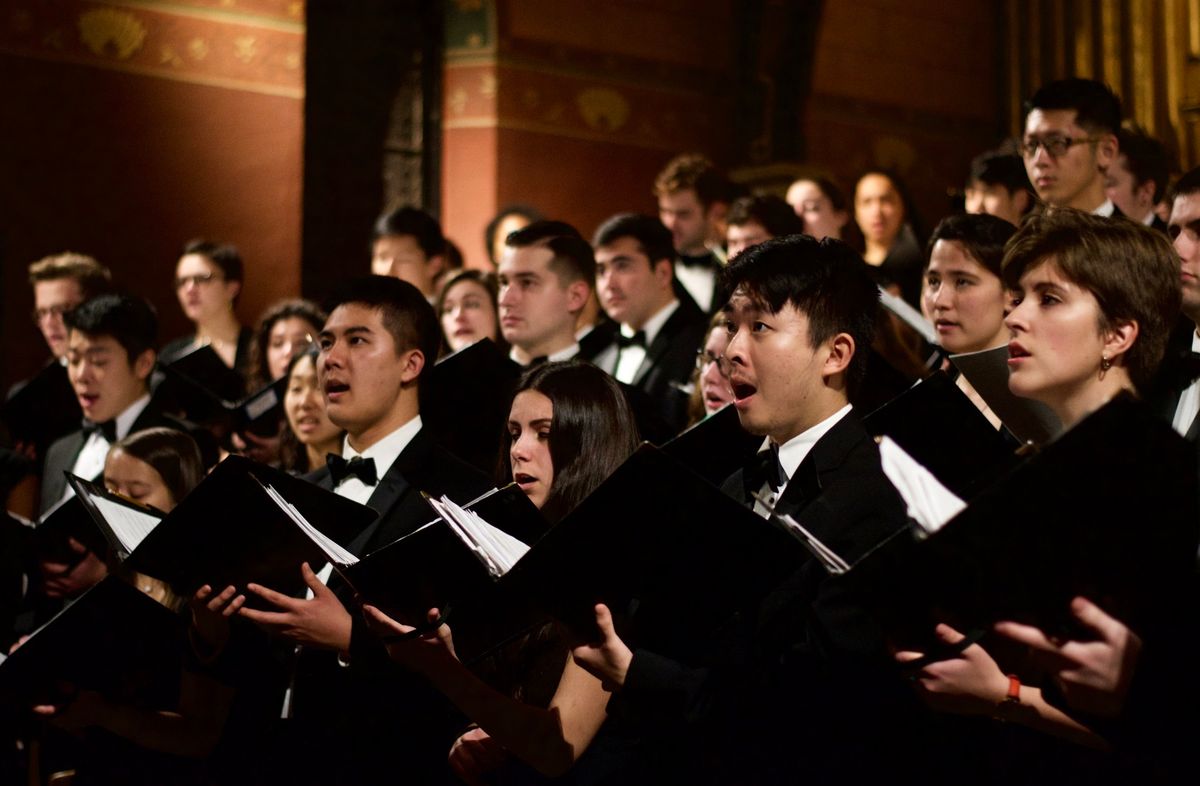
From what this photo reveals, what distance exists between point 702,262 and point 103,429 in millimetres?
2109

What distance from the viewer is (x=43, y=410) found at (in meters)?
4.33

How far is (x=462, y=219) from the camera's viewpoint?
712 centimetres

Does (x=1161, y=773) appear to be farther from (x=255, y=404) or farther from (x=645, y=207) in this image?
(x=645, y=207)

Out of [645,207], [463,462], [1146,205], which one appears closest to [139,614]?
[463,462]

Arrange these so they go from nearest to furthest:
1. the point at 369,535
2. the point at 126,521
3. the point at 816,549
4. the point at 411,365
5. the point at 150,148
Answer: the point at 816,549 < the point at 126,521 < the point at 369,535 < the point at 411,365 < the point at 150,148

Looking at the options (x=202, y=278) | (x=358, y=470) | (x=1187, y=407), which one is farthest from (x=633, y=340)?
Result: (x=1187, y=407)

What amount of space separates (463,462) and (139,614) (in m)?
0.70

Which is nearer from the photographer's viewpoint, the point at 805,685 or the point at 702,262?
the point at 805,685

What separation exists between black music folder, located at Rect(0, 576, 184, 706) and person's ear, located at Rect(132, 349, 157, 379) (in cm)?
176

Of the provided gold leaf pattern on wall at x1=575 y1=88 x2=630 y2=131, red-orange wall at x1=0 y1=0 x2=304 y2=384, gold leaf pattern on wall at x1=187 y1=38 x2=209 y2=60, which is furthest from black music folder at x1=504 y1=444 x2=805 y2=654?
gold leaf pattern on wall at x1=575 y1=88 x2=630 y2=131

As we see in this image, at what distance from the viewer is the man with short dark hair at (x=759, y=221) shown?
179 inches

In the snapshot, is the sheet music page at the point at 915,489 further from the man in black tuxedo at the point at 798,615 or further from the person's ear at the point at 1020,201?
the person's ear at the point at 1020,201

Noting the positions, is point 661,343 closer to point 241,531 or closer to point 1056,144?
point 1056,144

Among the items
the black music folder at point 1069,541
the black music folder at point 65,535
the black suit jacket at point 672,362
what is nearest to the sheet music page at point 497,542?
the black music folder at point 1069,541
